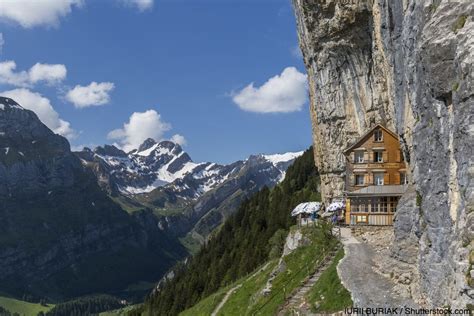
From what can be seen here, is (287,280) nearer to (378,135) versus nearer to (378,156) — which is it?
(378,156)

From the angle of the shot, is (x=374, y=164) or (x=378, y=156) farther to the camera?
(x=378, y=156)

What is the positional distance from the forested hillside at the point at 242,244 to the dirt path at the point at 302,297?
44000 millimetres

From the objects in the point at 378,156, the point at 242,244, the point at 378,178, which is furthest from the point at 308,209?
the point at 242,244

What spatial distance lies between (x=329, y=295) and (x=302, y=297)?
13.7ft

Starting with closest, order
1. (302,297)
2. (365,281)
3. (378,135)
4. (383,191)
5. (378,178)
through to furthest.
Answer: (365,281), (302,297), (383,191), (378,135), (378,178)

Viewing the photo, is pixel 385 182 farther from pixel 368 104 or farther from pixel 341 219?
pixel 368 104

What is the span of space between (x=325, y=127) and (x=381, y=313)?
5169 cm

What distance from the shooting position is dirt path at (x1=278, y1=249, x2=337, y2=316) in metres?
36.9

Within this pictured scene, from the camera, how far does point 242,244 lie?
12481 centimetres

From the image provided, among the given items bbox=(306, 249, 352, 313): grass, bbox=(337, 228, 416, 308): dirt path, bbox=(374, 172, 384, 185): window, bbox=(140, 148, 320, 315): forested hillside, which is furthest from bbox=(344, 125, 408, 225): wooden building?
bbox=(140, 148, 320, 315): forested hillside

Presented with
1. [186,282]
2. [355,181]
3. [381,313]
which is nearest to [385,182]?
[355,181]

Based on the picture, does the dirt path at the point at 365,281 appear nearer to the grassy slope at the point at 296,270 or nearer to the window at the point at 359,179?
the grassy slope at the point at 296,270

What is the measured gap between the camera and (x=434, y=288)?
26.1 metres

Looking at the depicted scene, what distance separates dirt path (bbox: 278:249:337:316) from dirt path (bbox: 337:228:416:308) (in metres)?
2.49
